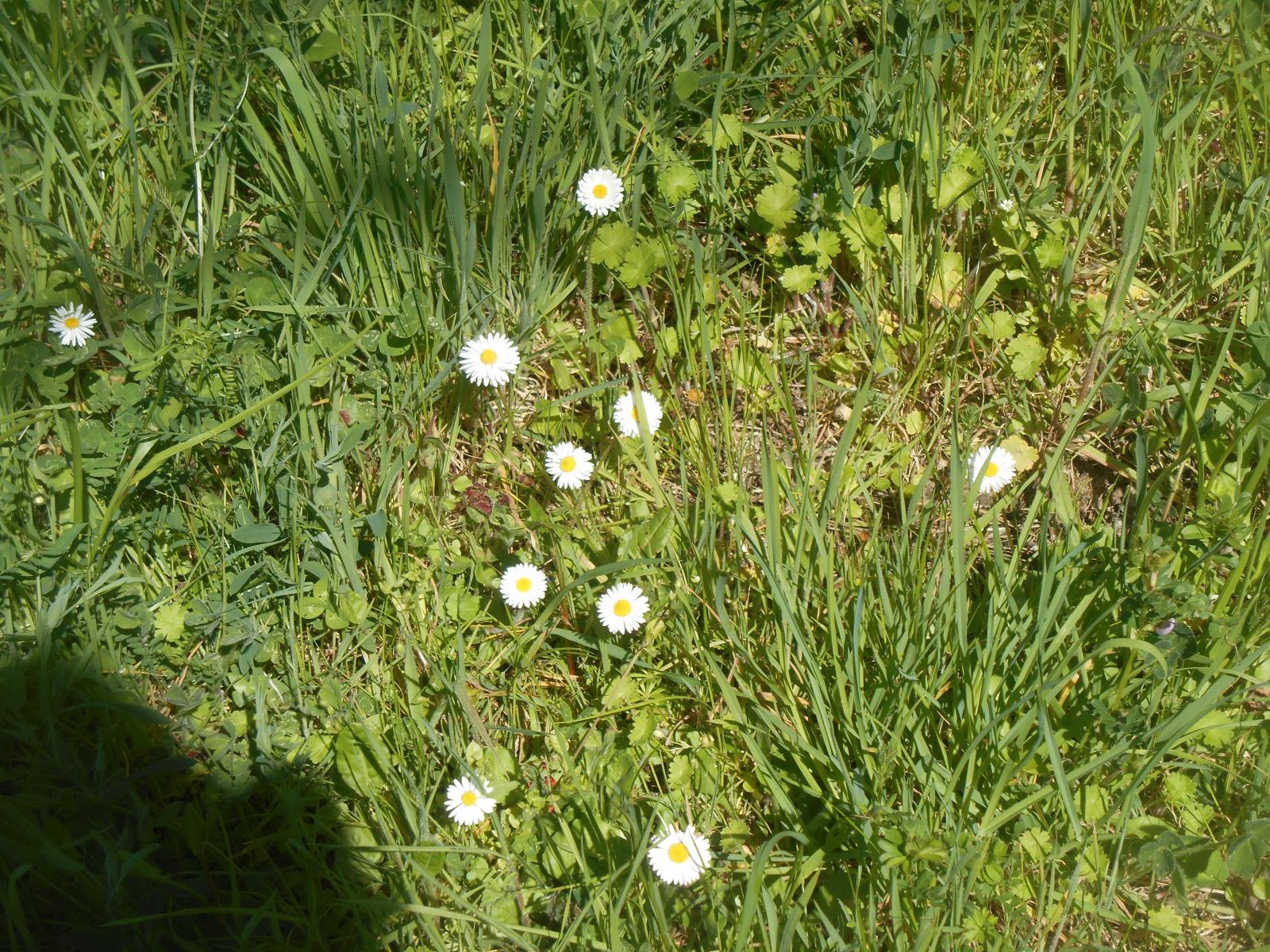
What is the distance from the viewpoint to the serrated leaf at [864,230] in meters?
2.53

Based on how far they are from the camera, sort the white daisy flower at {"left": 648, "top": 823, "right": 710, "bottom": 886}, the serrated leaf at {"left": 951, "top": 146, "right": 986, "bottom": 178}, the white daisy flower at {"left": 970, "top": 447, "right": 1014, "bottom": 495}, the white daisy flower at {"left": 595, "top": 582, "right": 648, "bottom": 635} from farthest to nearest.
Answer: the serrated leaf at {"left": 951, "top": 146, "right": 986, "bottom": 178} < the white daisy flower at {"left": 970, "top": 447, "right": 1014, "bottom": 495} < the white daisy flower at {"left": 595, "top": 582, "right": 648, "bottom": 635} < the white daisy flower at {"left": 648, "top": 823, "right": 710, "bottom": 886}

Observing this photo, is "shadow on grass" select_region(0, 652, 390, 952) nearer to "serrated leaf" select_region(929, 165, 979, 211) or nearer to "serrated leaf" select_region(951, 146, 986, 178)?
"serrated leaf" select_region(929, 165, 979, 211)

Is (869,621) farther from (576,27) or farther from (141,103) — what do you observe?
(141,103)

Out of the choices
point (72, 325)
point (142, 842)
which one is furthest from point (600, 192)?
point (142, 842)

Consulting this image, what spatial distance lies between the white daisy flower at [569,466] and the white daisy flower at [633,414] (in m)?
0.11

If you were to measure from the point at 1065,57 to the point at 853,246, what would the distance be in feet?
2.81

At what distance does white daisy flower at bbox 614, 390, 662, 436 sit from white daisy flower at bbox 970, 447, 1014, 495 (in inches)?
27.7

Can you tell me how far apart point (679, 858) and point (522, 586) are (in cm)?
64

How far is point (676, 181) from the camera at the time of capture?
2516 millimetres

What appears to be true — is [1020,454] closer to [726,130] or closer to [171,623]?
[726,130]

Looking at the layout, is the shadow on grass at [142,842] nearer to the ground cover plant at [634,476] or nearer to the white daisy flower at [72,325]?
the ground cover plant at [634,476]

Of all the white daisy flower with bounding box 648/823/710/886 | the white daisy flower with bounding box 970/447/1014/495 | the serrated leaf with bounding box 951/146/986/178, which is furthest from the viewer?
the serrated leaf with bounding box 951/146/986/178

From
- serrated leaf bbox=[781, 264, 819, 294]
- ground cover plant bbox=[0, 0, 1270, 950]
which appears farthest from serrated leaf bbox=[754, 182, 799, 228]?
serrated leaf bbox=[781, 264, 819, 294]

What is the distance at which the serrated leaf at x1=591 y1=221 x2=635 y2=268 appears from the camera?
96.5 inches
